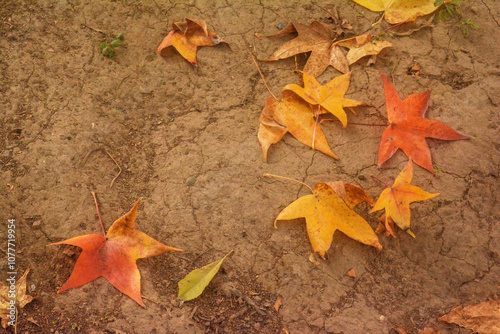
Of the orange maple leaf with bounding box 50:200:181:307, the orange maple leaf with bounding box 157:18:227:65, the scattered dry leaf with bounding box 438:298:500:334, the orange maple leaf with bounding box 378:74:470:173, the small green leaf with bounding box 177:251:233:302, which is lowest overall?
the scattered dry leaf with bounding box 438:298:500:334

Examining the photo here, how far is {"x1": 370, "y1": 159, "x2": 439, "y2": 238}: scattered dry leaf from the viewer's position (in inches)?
60.3

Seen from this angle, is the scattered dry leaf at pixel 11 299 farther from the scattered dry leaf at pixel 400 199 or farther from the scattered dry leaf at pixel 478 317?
the scattered dry leaf at pixel 478 317

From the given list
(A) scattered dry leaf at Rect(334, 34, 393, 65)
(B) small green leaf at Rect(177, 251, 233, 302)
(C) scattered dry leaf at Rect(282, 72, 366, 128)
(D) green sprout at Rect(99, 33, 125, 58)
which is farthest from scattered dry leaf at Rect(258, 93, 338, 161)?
(D) green sprout at Rect(99, 33, 125, 58)

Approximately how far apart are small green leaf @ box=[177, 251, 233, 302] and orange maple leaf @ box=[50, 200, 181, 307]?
0.39 feet

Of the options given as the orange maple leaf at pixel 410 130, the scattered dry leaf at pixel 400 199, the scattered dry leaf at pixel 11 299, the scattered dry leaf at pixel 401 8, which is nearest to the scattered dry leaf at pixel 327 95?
the orange maple leaf at pixel 410 130

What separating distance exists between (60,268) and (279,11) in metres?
1.61

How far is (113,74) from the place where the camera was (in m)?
1.87

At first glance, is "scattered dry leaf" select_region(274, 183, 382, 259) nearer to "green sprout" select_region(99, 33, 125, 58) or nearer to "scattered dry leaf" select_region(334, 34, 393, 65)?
"scattered dry leaf" select_region(334, 34, 393, 65)

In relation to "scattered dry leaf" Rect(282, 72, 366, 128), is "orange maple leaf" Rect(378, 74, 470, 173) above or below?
below

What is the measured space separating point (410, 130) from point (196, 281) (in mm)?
1122

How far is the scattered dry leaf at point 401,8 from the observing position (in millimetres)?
1940

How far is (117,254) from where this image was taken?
1.51m

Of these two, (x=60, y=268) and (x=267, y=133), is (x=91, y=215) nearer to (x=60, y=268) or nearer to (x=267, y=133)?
(x=60, y=268)

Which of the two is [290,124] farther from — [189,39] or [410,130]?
[189,39]
